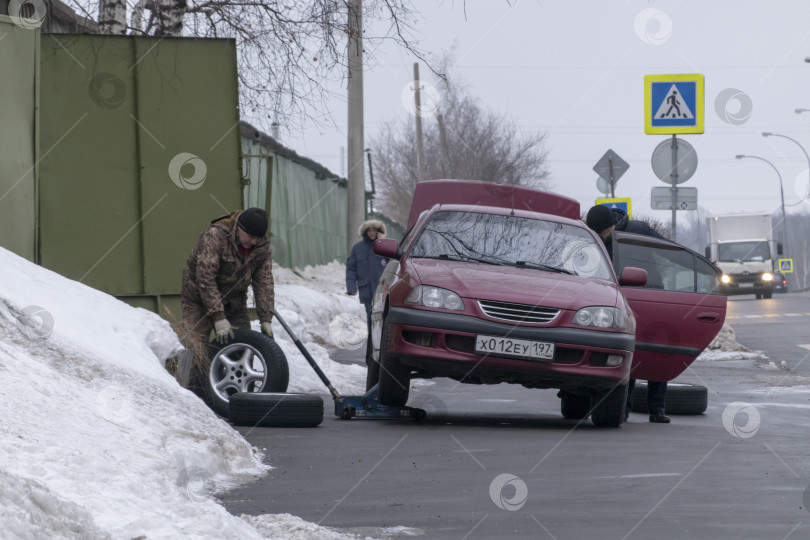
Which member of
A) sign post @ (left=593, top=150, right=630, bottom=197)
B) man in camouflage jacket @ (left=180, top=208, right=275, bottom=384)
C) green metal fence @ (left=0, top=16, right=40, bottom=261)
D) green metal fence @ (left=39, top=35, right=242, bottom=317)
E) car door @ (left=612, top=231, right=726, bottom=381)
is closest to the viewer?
man in camouflage jacket @ (left=180, top=208, right=275, bottom=384)

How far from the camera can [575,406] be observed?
1059 centimetres

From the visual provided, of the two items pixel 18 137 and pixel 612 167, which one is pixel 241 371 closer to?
pixel 18 137

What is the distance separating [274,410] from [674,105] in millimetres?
9906

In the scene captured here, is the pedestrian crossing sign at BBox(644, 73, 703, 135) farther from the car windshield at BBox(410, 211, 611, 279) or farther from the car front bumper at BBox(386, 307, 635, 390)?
the car front bumper at BBox(386, 307, 635, 390)

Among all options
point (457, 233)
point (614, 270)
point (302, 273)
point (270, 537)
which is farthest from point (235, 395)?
point (302, 273)

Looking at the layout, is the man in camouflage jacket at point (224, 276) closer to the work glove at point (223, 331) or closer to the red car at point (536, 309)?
the work glove at point (223, 331)

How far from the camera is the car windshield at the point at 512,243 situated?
10078mm

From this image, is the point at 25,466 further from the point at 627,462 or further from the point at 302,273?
the point at 302,273

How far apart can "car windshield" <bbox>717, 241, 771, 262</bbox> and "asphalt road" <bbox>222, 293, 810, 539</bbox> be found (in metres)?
38.8

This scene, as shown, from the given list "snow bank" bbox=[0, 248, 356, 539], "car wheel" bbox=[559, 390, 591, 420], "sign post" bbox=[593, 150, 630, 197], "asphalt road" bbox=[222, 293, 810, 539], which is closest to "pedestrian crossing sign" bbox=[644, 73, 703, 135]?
"sign post" bbox=[593, 150, 630, 197]

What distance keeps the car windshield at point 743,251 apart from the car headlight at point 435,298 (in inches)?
1639

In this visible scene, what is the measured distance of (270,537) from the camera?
16.2ft

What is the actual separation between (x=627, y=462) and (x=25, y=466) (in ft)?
12.4

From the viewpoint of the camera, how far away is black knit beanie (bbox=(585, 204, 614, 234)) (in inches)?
428
